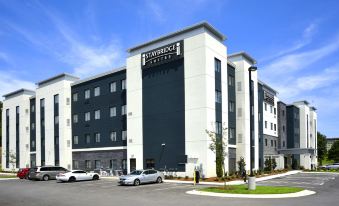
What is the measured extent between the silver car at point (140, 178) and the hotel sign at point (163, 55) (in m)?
14.2

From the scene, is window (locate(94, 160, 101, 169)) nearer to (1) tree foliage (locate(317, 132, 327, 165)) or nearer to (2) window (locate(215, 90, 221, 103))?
(2) window (locate(215, 90, 221, 103))

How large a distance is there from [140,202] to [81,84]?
127ft

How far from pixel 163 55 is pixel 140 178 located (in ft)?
52.5

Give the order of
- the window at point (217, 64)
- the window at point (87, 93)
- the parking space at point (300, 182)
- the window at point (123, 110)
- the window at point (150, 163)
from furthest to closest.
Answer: the window at point (87, 93) → the window at point (123, 110) → the window at point (150, 163) → the window at point (217, 64) → the parking space at point (300, 182)

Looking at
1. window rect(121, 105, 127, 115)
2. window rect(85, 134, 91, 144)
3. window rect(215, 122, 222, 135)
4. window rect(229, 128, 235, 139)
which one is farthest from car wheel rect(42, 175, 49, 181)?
window rect(229, 128, 235, 139)

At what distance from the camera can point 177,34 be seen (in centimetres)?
4191

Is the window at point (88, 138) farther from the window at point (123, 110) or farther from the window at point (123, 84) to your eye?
the window at point (123, 84)

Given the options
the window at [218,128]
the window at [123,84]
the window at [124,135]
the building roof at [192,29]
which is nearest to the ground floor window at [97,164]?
the window at [124,135]

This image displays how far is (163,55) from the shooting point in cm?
4272

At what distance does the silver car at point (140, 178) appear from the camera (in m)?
32.5

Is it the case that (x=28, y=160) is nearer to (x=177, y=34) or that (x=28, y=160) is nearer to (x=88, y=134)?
(x=88, y=134)

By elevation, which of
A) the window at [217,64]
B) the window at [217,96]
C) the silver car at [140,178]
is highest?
the window at [217,64]

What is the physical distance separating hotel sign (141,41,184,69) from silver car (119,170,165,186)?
46.5ft

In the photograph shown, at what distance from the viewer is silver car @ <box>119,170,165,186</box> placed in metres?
32.5
